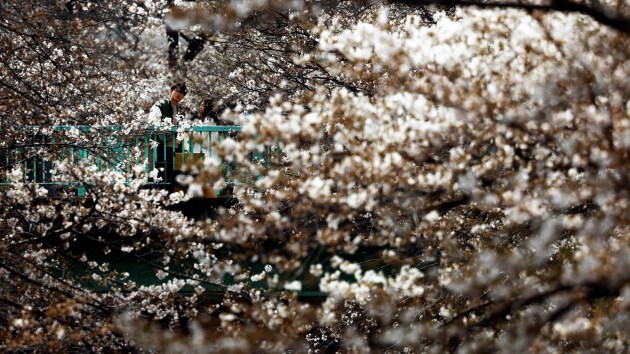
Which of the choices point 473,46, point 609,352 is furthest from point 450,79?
point 609,352

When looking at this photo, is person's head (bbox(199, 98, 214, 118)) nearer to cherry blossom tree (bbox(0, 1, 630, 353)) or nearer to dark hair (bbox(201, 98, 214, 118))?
dark hair (bbox(201, 98, 214, 118))

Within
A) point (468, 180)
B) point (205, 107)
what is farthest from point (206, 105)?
point (468, 180)

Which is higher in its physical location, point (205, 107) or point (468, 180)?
point (468, 180)

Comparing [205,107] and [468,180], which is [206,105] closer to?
[205,107]

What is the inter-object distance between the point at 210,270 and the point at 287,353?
1.03 meters

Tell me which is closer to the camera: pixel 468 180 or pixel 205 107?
pixel 468 180

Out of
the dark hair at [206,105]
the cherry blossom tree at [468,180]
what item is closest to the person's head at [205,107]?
the dark hair at [206,105]

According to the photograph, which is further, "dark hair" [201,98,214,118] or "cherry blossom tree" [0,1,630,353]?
"dark hair" [201,98,214,118]

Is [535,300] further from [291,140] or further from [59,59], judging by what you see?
[59,59]

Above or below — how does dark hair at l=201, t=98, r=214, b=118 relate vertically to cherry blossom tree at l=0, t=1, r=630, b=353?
below

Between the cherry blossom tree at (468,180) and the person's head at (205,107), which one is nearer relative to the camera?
the cherry blossom tree at (468,180)

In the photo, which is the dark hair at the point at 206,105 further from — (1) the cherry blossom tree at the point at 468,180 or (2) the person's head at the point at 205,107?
(1) the cherry blossom tree at the point at 468,180

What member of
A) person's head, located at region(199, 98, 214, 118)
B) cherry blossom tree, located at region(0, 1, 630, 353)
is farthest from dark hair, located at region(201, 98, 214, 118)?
cherry blossom tree, located at region(0, 1, 630, 353)

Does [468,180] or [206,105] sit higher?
[468,180]
